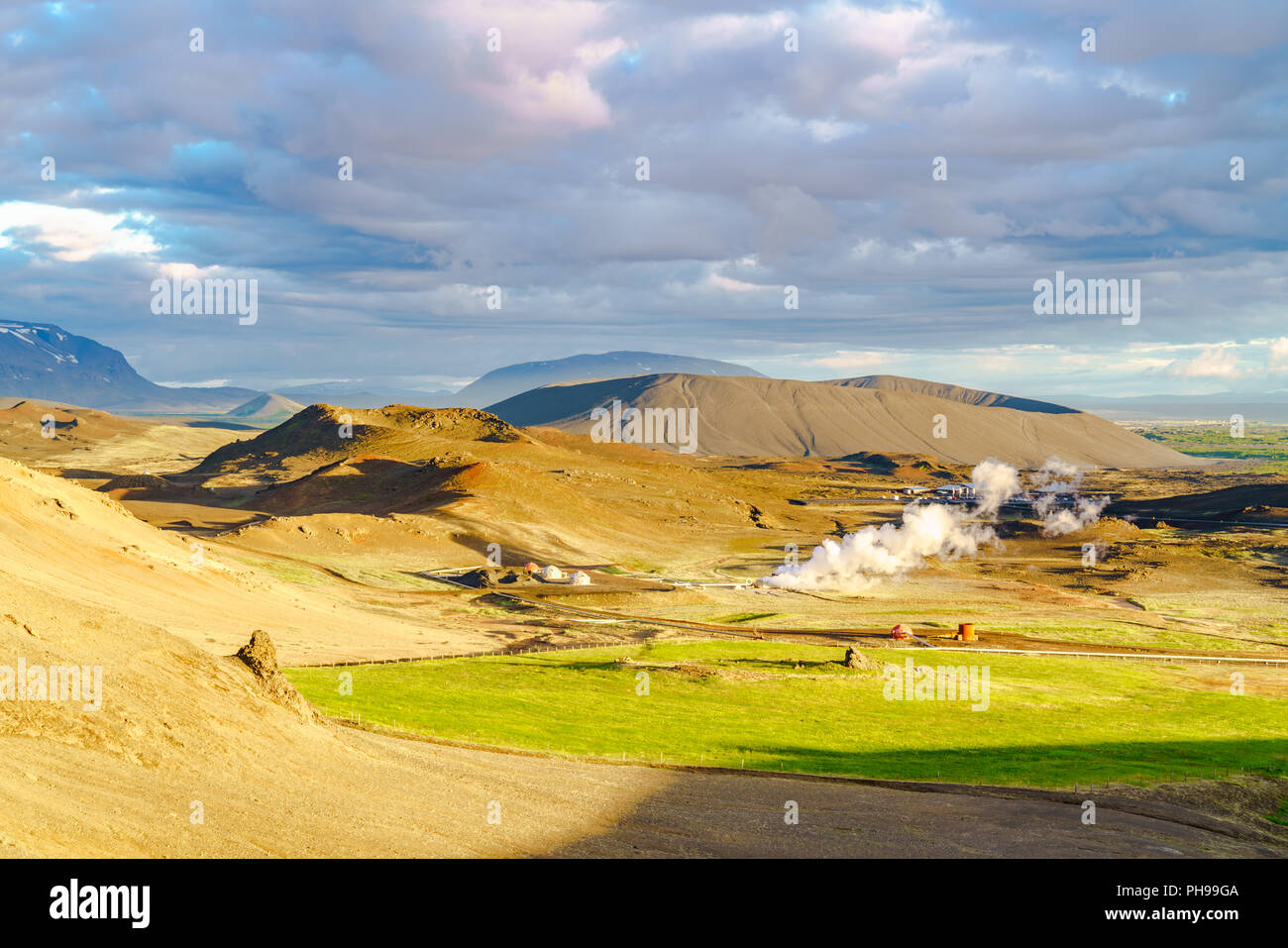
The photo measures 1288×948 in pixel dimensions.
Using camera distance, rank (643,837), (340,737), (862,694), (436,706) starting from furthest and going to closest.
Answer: (862,694) < (436,706) < (340,737) < (643,837)

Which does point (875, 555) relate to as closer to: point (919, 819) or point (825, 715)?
point (825, 715)

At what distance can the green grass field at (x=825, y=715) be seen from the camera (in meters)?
47.3

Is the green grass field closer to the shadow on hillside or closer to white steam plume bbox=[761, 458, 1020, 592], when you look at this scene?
the shadow on hillside

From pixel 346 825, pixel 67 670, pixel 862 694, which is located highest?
pixel 67 670

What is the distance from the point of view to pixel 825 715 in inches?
2304

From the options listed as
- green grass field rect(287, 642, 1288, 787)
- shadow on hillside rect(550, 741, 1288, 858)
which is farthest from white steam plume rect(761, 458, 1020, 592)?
shadow on hillside rect(550, 741, 1288, 858)

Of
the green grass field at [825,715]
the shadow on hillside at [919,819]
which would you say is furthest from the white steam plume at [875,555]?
the shadow on hillside at [919,819]

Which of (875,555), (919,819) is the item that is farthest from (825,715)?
(875,555)

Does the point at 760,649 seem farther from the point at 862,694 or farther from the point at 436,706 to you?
the point at 436,706
